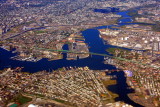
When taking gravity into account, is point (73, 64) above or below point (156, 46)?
below

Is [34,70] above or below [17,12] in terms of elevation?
below

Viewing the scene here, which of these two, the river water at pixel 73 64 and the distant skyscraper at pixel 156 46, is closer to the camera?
the river water at pixel 73 64

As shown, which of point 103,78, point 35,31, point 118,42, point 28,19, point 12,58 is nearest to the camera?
point 103,78

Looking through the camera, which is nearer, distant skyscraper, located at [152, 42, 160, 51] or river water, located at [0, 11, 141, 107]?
river water, located at [0, 11, 141, 107]

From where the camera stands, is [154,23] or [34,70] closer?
[34,70]

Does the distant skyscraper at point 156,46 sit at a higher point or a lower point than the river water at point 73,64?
higher

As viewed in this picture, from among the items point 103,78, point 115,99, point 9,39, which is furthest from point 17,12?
point 115,99

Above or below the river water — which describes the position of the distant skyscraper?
above

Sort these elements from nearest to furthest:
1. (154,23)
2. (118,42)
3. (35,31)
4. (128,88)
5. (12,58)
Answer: (128,88)
(12,58)
(118,42)
(35,31)
(154,23)

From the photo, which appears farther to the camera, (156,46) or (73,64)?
(156,46)

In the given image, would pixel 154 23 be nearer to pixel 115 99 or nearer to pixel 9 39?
pixel 9 39
